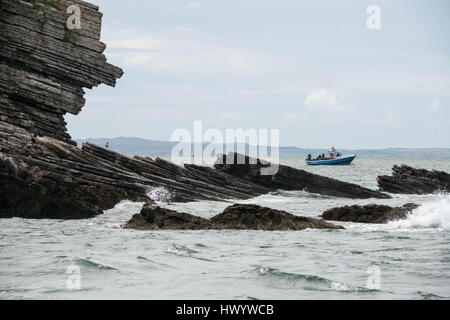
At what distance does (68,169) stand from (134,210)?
3718mm

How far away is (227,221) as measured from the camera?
71.7 feet

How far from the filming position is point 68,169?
28.9 meters

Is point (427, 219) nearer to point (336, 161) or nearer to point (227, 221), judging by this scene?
point (227, 221)

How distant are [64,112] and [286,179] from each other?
44.9 ft

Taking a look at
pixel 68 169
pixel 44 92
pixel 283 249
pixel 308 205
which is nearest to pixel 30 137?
pixel 68 169

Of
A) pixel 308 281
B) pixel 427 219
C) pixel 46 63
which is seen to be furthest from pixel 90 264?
→ pixel 46 63

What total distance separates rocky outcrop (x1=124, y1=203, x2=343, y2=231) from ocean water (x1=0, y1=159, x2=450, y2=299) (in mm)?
692

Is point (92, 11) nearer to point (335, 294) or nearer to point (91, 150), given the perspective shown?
point (91, 150)

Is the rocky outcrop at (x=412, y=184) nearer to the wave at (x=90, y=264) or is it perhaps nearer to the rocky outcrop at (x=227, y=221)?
→ the rocky outcrop at (x=227, y=221)

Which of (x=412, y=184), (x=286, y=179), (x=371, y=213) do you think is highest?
(x=286, y=179)

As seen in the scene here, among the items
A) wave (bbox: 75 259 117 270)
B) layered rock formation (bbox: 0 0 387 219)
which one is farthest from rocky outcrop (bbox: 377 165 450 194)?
wave (bbox: 75 259 117 270)

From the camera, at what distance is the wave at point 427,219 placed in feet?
75.7

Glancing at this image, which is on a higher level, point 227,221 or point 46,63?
point 46,63

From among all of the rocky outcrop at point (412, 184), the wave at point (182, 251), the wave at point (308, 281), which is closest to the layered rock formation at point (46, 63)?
the wave at point (182, 251)
